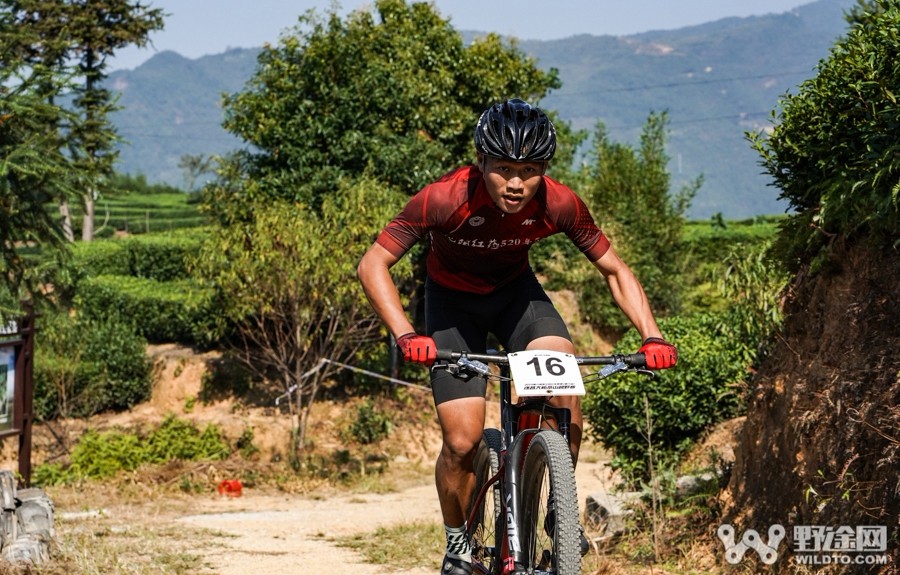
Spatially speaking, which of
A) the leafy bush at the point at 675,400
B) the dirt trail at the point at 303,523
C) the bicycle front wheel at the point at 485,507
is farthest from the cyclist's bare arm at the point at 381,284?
the leafy bush at the point at 675,400

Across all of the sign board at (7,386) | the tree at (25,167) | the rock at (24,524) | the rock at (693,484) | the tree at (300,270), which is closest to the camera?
the rock at (24,524)

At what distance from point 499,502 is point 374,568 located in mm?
3843

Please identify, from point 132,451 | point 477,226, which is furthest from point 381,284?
point 132,451

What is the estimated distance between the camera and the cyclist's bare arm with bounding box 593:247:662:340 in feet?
18.3

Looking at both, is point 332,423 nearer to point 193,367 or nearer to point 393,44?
point 193,367

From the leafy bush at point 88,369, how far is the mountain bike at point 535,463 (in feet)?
51.9

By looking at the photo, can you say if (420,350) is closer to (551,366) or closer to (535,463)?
(551,366)

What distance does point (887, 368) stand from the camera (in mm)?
6219

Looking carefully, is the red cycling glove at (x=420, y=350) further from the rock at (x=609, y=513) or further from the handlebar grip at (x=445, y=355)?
the rock at (x=609, y=513)

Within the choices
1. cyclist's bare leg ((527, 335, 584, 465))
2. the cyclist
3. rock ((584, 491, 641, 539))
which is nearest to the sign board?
rock ((584, 491, 641, 539))

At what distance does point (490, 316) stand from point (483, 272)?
9.7 inches

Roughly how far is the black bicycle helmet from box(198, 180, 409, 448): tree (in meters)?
12.6

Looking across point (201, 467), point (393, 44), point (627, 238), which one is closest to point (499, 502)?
point (201, 467)

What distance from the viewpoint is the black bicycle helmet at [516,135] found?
525 centimetres
